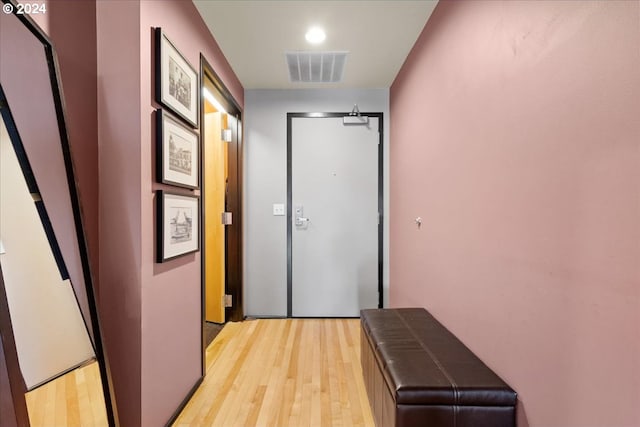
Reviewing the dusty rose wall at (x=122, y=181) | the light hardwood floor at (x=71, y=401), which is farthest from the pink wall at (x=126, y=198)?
the light hardwood floor at (x=71, y=401)

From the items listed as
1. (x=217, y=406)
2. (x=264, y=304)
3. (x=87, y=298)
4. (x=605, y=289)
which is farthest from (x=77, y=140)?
(x=264, y=304)

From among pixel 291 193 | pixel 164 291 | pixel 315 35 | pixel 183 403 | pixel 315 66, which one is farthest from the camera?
pixel 291 193

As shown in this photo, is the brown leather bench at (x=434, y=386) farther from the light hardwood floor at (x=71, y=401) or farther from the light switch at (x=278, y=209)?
the light switch at (x=278, y=209)

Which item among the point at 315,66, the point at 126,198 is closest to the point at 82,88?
the point at 126,198

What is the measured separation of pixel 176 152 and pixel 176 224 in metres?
0.38

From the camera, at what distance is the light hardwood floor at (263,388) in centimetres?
105

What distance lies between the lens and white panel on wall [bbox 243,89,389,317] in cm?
298

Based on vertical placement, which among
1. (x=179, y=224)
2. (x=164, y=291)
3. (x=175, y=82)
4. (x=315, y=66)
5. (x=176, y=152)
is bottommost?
(x=164, y=291)

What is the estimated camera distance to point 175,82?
1.52m

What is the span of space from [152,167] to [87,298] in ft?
2.02

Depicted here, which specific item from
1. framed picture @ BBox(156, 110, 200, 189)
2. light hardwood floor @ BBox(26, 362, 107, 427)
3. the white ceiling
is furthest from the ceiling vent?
light hardwood floor @ BBox(26, 362, 107, 427)

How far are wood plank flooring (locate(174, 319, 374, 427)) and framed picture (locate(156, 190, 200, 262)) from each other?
922 mm

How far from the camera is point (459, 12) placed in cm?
149

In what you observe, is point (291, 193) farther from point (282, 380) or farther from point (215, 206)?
point (282, 380)
